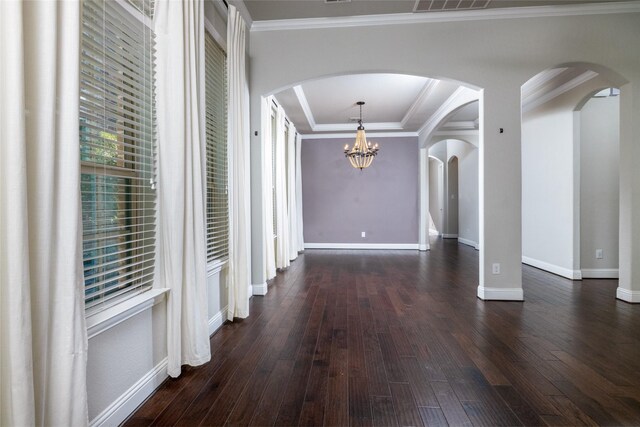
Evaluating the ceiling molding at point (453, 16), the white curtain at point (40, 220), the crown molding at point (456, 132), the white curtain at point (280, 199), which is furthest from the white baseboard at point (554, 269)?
the white curtain at point (40, 220)

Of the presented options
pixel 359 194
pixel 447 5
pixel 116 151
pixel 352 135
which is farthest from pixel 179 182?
pixel 352 135

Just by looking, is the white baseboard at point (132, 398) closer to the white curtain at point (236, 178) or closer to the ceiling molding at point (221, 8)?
the white curtain at point (236, 178)

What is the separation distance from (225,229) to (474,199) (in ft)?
23.1

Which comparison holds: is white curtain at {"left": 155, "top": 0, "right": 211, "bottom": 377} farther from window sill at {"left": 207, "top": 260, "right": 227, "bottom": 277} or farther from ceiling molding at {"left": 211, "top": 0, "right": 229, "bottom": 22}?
ceiling molding at {"left": 211, "top": 0, "right": 229, "bottom": 22}

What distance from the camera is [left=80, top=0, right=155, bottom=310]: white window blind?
141cm

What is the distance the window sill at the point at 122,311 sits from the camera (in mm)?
1379

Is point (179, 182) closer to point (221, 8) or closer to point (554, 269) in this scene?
point (221, 8)

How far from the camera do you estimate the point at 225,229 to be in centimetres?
305

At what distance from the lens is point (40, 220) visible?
3.45ft

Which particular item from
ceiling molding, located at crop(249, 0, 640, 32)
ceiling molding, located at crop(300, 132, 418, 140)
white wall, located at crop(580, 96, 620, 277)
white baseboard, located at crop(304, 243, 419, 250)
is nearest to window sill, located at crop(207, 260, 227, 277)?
ceiling molding, located at crop(249, 0, 640, 32)

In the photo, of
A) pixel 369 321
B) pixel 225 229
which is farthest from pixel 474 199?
pixel 225 229

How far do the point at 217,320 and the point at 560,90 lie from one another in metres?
5.62

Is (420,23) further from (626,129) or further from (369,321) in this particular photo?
(369,321)

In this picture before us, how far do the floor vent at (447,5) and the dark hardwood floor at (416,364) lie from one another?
3205mm
